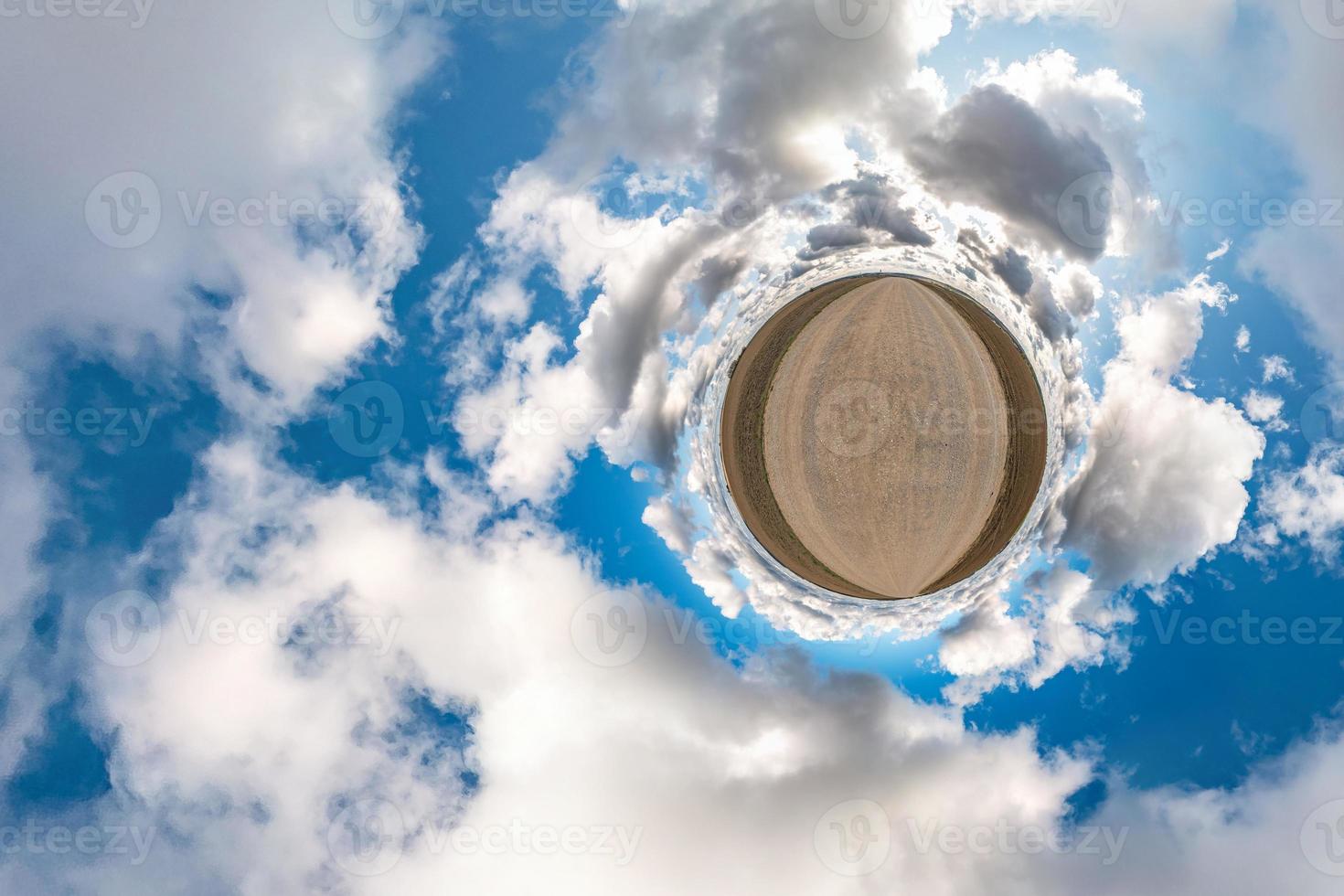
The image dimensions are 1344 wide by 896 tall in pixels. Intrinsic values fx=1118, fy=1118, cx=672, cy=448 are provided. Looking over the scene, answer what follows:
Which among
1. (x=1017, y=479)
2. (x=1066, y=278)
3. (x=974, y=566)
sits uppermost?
(x=1066, y=278)

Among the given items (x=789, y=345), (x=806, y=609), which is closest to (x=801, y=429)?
(x=789, y=345)

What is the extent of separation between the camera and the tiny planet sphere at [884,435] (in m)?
23.7

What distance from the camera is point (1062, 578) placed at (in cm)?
2267

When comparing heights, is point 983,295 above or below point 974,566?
above

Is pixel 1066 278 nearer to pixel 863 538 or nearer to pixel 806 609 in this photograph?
pixel 863 538

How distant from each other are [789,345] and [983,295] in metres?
4.22

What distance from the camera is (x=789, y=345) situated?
24422 millimetres

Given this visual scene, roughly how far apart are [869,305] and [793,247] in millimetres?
2204

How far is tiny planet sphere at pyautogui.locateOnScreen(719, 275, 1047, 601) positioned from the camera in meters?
23.7

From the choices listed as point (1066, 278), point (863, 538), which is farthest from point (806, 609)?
point (1066, 278)

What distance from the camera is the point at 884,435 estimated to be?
23.7m

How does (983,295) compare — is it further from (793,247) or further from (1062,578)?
(1062,578)

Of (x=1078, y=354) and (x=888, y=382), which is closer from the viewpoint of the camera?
(x=1078, y=354)

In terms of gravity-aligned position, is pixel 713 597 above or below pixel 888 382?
below
